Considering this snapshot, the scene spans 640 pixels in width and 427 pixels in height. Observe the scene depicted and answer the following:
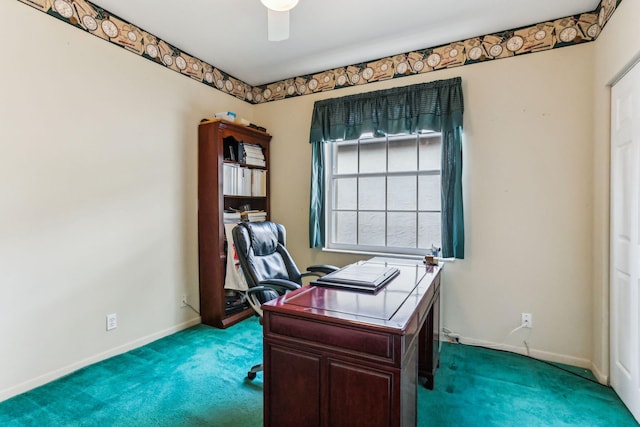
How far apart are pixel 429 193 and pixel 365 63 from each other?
4.77 feet

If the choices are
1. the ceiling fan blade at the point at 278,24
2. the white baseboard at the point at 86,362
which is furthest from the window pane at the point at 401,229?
the white baseboard at the point at 86,362

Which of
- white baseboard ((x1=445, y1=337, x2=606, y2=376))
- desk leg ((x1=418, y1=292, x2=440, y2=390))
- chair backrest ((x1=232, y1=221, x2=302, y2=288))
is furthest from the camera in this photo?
white baseboard ((x1=445, y1=337, x2=606, y2=376))

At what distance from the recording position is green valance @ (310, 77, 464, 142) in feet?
8.90

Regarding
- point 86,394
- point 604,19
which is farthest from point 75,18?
point 604,19

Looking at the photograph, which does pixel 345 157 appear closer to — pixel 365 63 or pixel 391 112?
pixel 391 112

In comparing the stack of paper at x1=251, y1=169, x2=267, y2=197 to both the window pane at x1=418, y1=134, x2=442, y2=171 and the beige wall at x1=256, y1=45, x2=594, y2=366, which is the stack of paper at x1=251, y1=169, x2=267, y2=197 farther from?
the beige wall at x1=256, y1=45, x2=594, y2=366

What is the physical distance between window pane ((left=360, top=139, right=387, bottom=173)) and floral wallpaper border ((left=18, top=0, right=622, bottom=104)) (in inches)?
24.1

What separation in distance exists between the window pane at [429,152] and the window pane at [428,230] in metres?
0.46

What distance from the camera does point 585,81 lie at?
92.1 inches

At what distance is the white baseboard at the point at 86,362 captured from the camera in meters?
1.96

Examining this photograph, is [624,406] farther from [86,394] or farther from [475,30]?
[86,394]

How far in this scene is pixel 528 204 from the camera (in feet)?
8.24

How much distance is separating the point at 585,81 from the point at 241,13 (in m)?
2.62

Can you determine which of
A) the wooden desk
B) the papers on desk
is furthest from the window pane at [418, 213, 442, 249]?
the wooden desk
